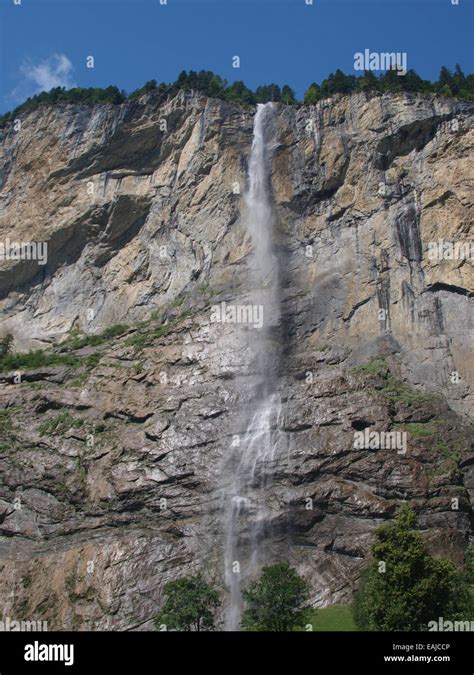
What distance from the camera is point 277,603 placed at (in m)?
34.7

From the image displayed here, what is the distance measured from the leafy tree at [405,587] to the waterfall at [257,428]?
10.4m

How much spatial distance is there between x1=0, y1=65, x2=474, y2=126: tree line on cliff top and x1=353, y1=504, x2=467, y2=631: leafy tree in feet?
134

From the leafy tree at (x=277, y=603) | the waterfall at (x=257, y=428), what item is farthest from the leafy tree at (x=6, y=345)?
the leafy tree at (x=277, y=603)

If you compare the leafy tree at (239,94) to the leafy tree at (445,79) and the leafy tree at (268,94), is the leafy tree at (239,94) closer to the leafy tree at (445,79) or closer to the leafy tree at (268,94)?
the leafy tree at (268,94)

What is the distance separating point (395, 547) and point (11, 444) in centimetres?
2775

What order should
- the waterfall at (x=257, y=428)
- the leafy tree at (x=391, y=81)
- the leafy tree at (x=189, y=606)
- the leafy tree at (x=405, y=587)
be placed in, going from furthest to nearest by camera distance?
the leafy tree at (x=391, y=81), the waterfall at (x=257, y=428), the leafy tree at (x=189, y=606), the leafy tree at (x=405, y=587)

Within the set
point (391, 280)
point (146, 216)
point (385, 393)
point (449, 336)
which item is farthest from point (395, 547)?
point (146, 216)

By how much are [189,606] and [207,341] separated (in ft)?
72.1

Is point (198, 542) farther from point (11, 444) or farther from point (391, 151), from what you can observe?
point (391, 151)

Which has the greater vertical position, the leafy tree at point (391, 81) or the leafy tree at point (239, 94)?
the leafy tree at point (239, 94)

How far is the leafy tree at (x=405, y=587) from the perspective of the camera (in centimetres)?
3055

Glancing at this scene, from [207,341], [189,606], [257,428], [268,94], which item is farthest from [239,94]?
[189,606]
